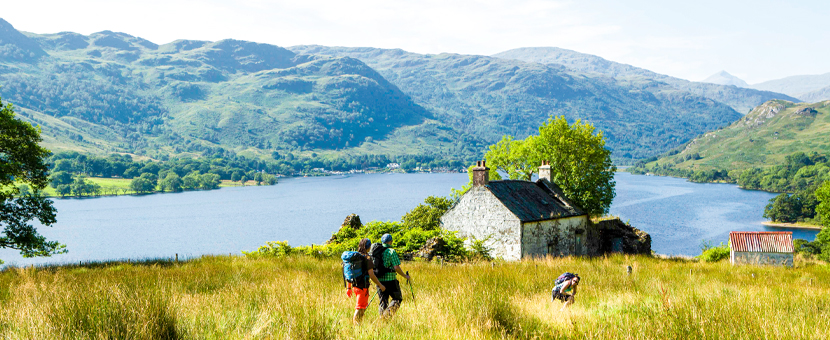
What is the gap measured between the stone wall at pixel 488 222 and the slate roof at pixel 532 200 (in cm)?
48

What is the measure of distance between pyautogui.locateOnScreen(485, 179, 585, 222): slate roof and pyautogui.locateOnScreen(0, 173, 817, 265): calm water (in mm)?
42390

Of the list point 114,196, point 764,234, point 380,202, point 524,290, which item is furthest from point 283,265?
point 114,196

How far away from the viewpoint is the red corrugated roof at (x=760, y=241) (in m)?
34.7

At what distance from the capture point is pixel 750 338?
5.74 m

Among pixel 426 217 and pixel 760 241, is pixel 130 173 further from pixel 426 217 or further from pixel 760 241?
pixel 760 241

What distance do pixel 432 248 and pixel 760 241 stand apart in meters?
25.9

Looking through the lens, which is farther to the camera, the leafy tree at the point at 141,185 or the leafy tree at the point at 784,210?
the leafy tree at the point at 141,185

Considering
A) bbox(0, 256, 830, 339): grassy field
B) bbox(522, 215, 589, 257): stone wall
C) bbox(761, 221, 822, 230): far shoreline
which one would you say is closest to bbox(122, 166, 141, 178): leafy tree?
bbox(761, 221, 822, 230): far shoreline

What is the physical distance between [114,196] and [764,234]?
16807 cm

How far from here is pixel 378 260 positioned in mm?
8398

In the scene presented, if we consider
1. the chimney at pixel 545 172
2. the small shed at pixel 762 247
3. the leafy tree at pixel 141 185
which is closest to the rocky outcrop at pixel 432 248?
the chimney at pixel 545 172

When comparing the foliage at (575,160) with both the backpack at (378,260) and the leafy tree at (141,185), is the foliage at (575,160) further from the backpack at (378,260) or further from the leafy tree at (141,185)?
the leafy tree at (141,185)

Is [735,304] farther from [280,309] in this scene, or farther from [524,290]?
[280,309]

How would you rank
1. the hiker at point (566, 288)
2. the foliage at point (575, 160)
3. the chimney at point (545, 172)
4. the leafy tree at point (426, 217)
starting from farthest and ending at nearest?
the foliage at point (575, 160) → the chimney at point (545, 172) → the leafy tree at point (426, 217) → the hiker at point (566, 288)
